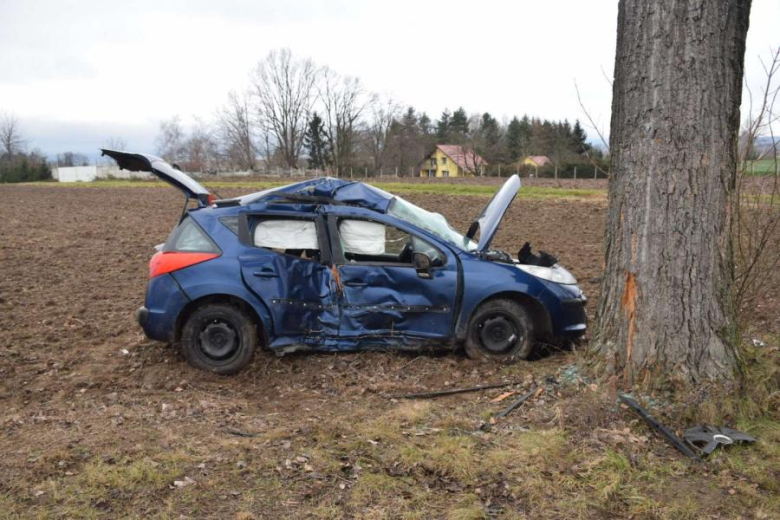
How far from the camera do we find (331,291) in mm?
5969

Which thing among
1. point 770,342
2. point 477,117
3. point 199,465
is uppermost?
point 477,117

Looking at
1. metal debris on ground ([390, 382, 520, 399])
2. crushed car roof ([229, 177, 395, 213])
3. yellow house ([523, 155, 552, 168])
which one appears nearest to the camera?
metal debris on ground ([390, 382, 520, 399])

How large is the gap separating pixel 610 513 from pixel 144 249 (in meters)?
12.8

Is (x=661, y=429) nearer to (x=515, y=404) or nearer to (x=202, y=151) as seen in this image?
(x=515, y=404)

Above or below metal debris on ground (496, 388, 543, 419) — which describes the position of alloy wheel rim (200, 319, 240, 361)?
above

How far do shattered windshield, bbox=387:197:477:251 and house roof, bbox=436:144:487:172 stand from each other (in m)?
54.0

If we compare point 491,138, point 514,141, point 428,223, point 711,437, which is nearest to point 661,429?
point 711,437

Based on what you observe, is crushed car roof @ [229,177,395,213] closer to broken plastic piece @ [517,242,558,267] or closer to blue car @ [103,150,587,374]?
blue car @ [103,150,587,374]

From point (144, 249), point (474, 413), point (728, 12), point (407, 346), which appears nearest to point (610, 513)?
point (474, 413)

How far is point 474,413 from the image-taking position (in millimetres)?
4754

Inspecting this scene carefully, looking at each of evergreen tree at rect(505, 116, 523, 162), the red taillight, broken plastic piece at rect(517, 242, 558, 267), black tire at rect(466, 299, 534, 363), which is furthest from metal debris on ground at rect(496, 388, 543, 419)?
evergreen tree at rect(505, 116, 523, 162)

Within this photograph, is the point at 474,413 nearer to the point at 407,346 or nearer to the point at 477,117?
the point at 407,346

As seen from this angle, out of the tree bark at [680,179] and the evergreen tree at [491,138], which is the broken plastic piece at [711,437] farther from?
the evergreen tree at [491,138]

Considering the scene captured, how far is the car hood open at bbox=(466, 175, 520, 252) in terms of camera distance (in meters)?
6.28
